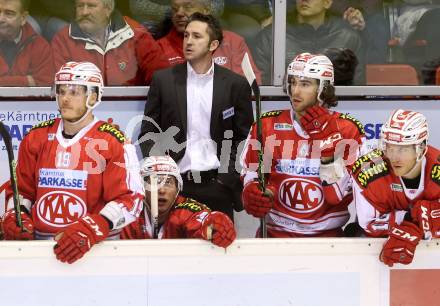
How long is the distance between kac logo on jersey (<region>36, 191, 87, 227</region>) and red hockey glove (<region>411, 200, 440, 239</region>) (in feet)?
4.68

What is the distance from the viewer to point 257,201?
14.7 feet

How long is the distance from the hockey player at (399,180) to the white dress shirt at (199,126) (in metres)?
1.22

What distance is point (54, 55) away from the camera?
5.54 meters

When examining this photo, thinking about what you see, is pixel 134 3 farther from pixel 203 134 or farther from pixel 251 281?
pixel 251 281

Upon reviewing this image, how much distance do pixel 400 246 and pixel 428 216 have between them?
0.71 ft

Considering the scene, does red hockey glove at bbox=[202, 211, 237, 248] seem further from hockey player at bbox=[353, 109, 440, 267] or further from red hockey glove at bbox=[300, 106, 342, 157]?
red hockey glove at bbox=[300, 106, 342, 157]

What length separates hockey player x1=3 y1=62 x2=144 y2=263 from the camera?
4.10 metres

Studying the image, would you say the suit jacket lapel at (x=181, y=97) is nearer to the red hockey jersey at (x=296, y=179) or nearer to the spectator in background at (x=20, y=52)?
the red hockey jersey at (x=296, y=179)

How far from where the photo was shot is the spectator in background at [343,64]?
18.6ft

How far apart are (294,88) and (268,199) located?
569 millimetres

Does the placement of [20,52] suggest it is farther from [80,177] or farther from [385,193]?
[385,193]

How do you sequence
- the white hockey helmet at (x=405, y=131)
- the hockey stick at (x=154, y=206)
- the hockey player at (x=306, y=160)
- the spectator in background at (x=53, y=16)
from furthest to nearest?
the spectator in background at (x=53, y=16) < the hockey player at (x=306, y=160) < the hockey stick at (x=154, y=206) < the white hockey helmet at (x=405, y=131)

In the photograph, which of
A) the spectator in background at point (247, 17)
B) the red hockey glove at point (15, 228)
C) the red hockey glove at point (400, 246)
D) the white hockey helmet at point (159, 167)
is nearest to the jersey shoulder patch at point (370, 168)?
the red hockey glove at point (400, 246)

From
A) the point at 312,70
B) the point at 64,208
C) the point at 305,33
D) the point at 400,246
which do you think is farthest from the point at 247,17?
the point at 400,246
